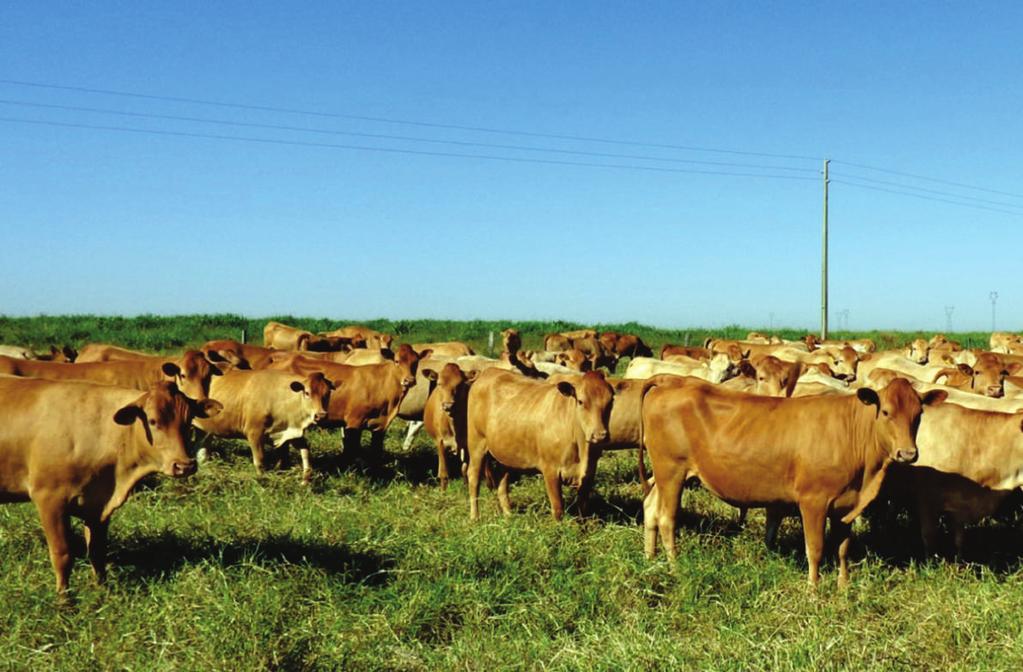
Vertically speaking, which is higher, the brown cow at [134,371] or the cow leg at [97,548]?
the brown cow at [134,371]

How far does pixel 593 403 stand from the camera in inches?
353

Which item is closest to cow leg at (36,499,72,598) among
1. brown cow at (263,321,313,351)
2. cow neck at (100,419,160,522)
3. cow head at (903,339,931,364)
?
cow neck at (100,419,160,522)

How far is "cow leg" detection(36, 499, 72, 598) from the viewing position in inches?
255

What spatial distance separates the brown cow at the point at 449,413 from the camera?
37.9 feet

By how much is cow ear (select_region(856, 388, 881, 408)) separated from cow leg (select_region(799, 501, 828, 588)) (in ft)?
3.09

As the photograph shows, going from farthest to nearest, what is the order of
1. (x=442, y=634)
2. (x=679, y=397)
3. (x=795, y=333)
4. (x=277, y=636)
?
1. (x=795, y=333)
2. (x=679, y=397)
3. (x=442, y=634)
4. (x=277, y=636)

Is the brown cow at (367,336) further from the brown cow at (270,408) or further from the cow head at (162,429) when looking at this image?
the cow head at (162,429)

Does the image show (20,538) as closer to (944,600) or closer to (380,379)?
(380,379)

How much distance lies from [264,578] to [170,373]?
581 centimetres

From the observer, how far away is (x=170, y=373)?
1168 centimetres

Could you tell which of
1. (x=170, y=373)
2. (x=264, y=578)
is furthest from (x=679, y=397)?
(x=170, y=373)

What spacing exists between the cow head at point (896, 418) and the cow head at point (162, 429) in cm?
544

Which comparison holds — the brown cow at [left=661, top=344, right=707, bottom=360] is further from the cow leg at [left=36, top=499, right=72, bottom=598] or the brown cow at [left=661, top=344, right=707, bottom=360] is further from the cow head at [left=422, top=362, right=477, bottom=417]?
the cow leg at [left=36, top=499, right=72, bottom=598]

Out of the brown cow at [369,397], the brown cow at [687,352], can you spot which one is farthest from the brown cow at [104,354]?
the brown cow at [687,352]
